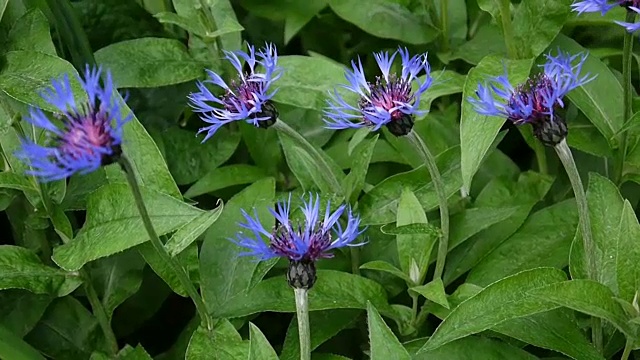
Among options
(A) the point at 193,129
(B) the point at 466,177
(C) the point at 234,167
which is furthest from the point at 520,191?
(A) the point at 193,129

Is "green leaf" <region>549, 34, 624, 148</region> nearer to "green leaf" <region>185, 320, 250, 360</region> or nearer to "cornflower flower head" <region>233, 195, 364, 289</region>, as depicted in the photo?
"cornflower flower head" <region>233, 195, 364, 289</region>

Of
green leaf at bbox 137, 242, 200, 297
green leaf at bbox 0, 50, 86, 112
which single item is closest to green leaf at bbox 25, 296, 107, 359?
green leaf at bbox 137, 242, 200, 297

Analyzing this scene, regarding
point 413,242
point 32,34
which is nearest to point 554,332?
point 413,242

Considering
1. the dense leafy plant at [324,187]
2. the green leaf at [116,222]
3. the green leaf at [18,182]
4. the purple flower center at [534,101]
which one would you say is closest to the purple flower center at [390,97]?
the dense leafy plant at [324,187]

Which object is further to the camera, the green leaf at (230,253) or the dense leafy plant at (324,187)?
the green leaf at (230,253)

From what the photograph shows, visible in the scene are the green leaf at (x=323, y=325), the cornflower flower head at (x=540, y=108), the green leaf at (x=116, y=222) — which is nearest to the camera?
the cornflower flower head at (x=540, y=108)

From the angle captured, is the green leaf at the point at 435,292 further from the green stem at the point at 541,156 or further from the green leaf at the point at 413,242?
the green stem at the point at 541,156
